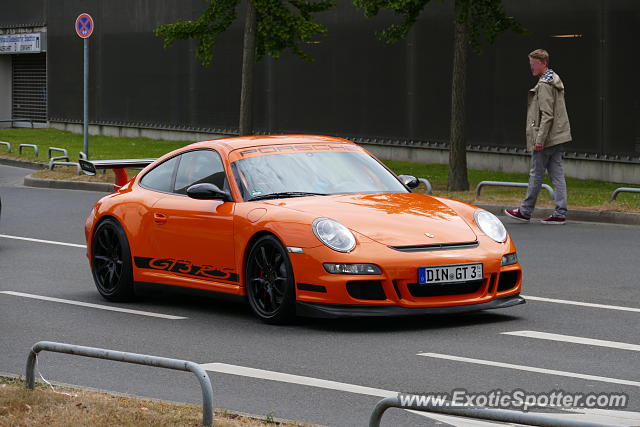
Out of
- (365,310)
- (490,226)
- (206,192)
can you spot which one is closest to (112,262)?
(206,192)

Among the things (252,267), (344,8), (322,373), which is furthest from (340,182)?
(344,8)

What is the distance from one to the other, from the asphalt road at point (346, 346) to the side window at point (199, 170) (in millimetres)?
980

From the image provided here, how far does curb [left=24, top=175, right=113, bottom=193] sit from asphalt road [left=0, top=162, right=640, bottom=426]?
11.7 m

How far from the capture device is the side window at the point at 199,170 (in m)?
10.8

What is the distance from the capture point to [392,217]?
979cm

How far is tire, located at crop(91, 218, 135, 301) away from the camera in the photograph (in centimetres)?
1121

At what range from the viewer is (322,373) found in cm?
798

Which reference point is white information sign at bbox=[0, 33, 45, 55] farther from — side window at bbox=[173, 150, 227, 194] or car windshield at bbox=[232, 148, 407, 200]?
car windshield at bbox=[232, 148, 407, 200]

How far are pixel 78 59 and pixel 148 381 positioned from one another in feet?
126

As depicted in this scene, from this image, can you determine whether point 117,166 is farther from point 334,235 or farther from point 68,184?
point 68,184

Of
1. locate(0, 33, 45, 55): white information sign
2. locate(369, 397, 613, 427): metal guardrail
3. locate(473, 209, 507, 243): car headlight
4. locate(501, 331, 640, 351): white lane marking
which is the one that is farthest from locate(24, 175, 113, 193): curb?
locate(0, 33, 45, 55): white information sign

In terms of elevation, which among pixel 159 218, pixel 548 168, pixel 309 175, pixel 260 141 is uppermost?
pixel 260 141

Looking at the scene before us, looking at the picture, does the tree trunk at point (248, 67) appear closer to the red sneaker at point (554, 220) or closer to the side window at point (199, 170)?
the red sneaker at point (554, 220)

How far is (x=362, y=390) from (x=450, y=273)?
2229 millimetres
